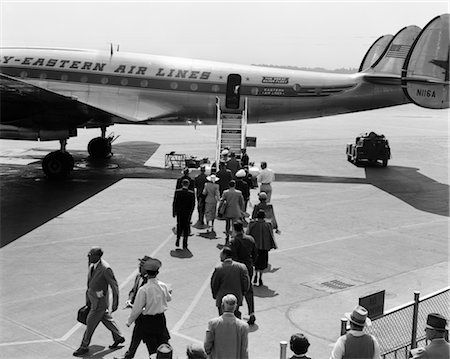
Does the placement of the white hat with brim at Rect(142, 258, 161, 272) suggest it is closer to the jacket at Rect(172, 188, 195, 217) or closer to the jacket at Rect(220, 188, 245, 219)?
the jacket at Rect(172, 188, 195, 217)

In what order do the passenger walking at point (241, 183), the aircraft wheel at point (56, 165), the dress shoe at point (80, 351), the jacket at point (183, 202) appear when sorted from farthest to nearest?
the aircraft wheel at point (56, 165) → the passenger walking at point (241, 183) → the jacket at point (183, 202) → the dress shoe at point (80, 351)

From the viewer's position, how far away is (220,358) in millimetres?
7047

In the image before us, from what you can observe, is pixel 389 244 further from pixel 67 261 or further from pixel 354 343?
pixel 354 343

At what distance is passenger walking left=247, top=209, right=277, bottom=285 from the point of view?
38.8 feet

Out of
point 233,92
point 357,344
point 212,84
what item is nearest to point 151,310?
point 357,344

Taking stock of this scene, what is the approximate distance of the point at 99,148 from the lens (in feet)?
89.2

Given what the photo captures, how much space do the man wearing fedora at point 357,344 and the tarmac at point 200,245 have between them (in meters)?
2.60

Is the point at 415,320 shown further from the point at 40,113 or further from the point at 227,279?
the point at 40,113

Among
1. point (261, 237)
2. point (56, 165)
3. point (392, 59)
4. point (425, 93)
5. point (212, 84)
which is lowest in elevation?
point (261, 237)

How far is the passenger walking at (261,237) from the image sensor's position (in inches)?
466

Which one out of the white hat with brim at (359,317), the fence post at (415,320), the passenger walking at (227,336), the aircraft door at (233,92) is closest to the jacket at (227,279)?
the passenger walking at (227,336)

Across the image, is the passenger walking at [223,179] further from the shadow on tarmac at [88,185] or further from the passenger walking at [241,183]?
the shadow on tarmac at [88,185]

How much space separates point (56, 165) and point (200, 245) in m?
8.89

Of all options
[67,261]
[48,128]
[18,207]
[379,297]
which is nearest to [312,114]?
[48,128]
